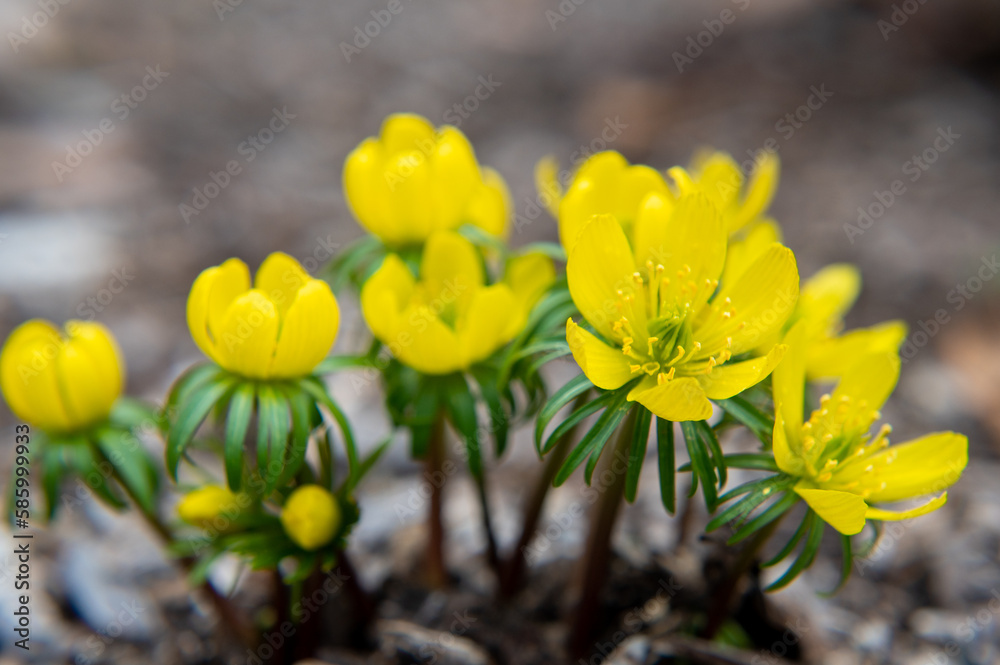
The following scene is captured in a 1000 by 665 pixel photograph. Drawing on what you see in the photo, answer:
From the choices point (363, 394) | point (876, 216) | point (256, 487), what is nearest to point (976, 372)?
point (876, 216)

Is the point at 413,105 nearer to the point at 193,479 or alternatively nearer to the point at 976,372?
the point at 193,479

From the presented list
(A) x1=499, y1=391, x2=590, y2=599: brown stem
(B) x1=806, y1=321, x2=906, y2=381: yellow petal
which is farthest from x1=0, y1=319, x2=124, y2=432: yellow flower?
(B) x1=806, y1=321, x2=906, y2=381: yellow petal

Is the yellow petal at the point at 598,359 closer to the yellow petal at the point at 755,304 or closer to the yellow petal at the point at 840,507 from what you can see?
the yellow petal at the point at 755,304

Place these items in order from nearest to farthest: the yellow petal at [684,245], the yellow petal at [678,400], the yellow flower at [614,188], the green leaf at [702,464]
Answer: the yellow petal at [678,400] < the green leaf at [702,464] < the yellow petal at [684,245] < the yellow flower at [614,188]

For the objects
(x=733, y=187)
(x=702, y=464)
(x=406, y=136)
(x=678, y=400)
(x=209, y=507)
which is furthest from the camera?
(x=406, y=136)

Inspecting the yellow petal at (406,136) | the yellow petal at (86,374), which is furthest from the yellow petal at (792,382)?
the yellow petal at (86,374)

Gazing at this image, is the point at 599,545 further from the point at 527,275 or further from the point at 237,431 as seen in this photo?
the point at 237,431

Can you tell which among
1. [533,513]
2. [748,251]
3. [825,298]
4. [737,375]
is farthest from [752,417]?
[533,513]
